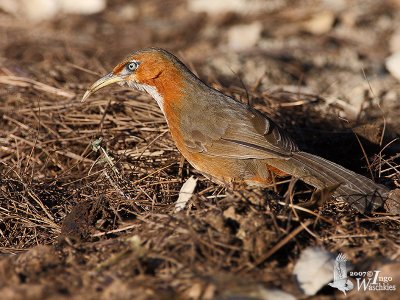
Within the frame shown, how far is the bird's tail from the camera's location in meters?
3.88

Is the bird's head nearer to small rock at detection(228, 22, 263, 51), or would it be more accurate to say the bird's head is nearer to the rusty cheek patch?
the rusty cheek patch

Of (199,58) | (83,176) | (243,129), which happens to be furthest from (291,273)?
(199,58)

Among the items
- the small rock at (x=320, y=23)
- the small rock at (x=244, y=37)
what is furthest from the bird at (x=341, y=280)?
the small rock at (x=320, y=23)

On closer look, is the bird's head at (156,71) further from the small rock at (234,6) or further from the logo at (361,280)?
the small rock at (234,6)

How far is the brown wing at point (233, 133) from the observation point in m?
4.30

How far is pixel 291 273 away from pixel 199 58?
4729 mm

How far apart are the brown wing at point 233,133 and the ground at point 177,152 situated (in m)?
0.30

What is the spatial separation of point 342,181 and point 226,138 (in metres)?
0.93

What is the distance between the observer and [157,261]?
3.17 meters

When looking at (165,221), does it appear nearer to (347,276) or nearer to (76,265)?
(76,265)

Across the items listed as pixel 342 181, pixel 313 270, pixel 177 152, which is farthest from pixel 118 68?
pixel 313 270

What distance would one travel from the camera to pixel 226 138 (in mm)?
4453

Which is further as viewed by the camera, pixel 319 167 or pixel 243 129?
pixel 243 129

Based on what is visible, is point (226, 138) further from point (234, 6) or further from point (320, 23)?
point (234, 6)
